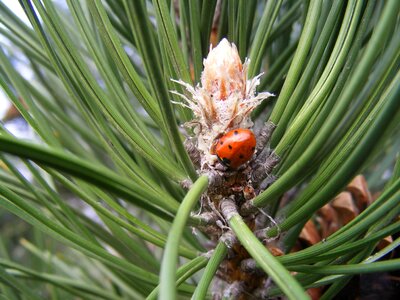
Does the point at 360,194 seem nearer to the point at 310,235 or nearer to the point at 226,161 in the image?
the point at 310,235

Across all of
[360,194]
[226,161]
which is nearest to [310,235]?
[360,194]

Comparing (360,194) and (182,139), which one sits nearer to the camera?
(182,139)

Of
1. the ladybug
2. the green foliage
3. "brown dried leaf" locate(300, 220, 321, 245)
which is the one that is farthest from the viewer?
"brown dried leaf" locate(300, 220, 321, 245)

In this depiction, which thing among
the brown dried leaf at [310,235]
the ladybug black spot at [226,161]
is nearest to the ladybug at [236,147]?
the ladybug black spot at [226,161]

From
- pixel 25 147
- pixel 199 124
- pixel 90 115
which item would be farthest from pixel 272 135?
pixel 25 147

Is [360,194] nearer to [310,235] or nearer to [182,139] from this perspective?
[310,235]

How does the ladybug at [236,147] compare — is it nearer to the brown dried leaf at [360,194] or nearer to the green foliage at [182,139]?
the green foliage at [182,139]

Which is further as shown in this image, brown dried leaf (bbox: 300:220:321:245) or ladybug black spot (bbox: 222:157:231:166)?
brown dried leaf (bbox: 300:220:321:245)

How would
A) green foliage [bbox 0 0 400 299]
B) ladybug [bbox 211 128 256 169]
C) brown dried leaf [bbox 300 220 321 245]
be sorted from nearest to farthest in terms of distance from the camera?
green foliage [bbox 0 0 400 299]
ladybug [bbox 211 128 256 169]
brown dried leaf [bbox 300 220 321 245]

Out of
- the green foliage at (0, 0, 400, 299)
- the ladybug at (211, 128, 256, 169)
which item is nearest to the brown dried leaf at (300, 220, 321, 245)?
the green foliage at (0, 0, 400, 299)

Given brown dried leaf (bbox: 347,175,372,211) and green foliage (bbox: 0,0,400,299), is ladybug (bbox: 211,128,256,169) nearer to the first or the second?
green foliage (bbox: 0,0,400,299)
